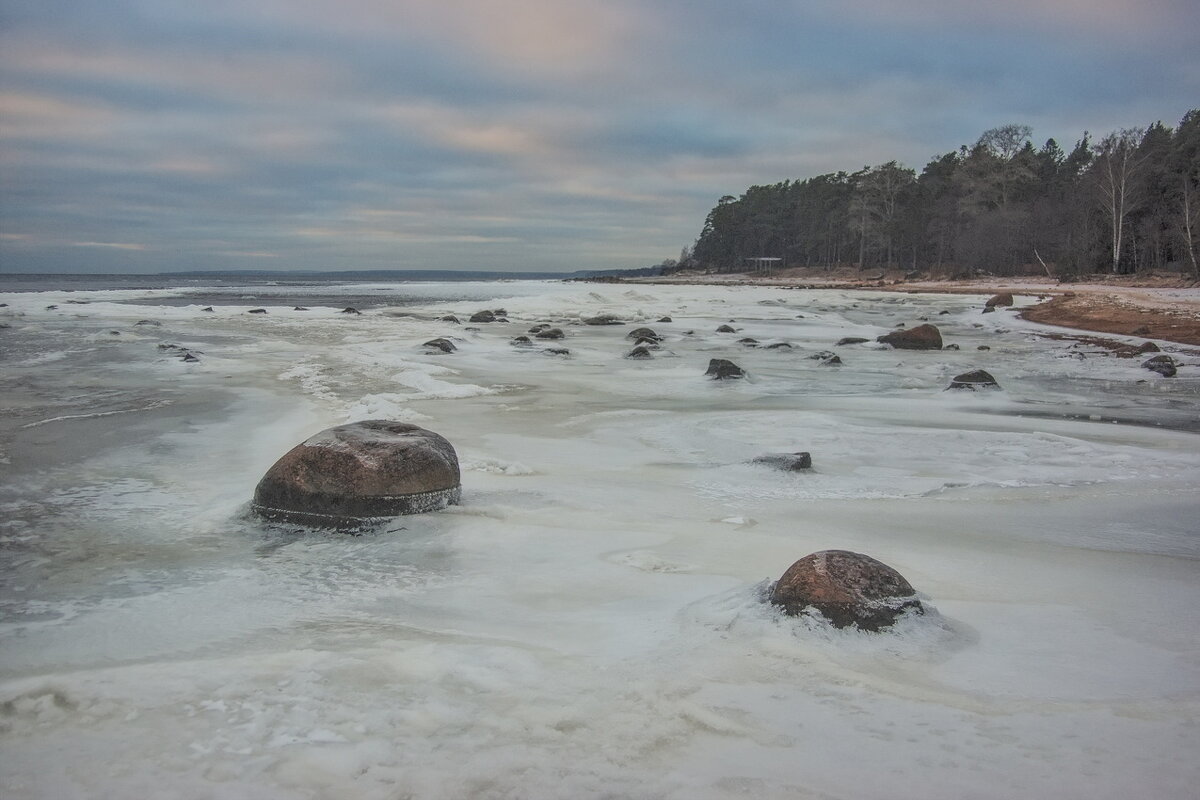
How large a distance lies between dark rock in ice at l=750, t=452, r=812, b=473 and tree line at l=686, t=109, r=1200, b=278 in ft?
124

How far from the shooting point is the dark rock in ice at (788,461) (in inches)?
237

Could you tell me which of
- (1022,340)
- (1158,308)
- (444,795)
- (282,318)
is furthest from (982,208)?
(444,795)

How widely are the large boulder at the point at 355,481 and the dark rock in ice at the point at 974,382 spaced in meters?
8.12

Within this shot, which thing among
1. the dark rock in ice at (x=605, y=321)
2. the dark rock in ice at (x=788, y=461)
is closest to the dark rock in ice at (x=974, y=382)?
the dark rock in ice at (x=788, y=461)

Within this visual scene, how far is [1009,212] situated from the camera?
Answer: 54781mm

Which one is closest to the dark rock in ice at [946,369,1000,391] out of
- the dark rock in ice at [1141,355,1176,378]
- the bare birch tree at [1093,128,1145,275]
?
the dark rock in ice at [1141,355,1176,378]

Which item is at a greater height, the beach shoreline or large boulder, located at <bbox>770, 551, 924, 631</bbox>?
the beach shoreline

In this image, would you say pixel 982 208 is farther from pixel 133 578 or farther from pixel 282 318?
pixel 133 578

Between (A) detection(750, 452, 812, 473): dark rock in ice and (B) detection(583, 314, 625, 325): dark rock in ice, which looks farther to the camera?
(B) detection(583, 314, 625, 325): dark rock in ice

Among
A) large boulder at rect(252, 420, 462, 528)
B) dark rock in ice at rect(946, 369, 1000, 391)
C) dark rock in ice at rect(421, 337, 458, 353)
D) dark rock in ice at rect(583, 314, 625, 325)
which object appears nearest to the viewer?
large boulder at rect(252, 420, 462, 528)

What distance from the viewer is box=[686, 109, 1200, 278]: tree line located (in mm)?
43250

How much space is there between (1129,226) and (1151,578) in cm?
5208

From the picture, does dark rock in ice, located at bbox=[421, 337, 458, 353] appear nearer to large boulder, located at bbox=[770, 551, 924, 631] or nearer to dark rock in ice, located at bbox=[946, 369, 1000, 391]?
dark rock in ice, located at bbox=[946, 369, 1000, 391]

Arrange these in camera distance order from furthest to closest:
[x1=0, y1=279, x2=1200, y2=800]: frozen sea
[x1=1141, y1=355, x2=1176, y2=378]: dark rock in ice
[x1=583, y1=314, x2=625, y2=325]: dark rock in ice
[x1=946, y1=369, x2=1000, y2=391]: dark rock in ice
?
[x1=583, y1=314, x2=625, y2=325]: dark rock in ice
[x1=1141, y1=355, x2=1176, y2=378]: dark rock in ice
[x1=946, y1=369, x2=1000, y2=391]: dark rock in ice
[x1=0, y1=279, x2=1200, y2=800]: frozen sea
